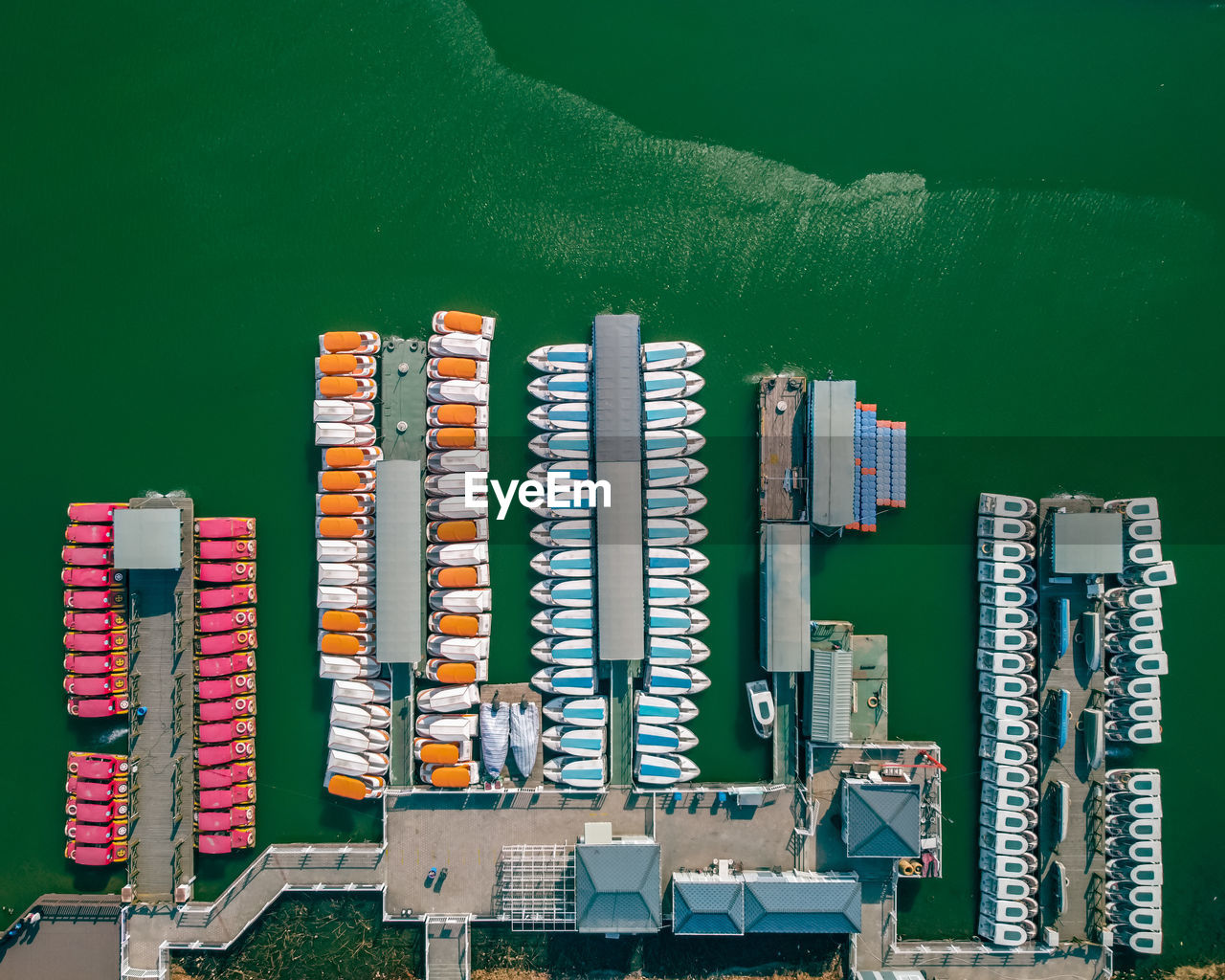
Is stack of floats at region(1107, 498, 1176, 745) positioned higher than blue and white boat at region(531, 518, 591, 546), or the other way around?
blue and white boat at region(531, 518, 591, 546)

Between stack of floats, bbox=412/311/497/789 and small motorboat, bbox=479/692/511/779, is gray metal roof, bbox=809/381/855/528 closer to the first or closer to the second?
stack of floats, bbox=412/311/497/789

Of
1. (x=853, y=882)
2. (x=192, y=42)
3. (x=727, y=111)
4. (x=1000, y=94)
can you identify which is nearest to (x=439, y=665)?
(x=853, y=882)

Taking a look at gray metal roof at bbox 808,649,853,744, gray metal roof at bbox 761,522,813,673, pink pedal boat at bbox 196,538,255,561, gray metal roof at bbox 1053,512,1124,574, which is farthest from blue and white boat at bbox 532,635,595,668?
gray metal roof at bbox 1053,512,1124,574

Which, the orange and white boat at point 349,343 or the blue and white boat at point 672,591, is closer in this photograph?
the blue and white boat at point 672,591

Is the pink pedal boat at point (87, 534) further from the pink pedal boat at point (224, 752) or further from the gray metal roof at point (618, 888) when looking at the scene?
the gray metal roof at point (618, 888)

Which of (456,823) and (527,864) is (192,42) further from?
(527,864)

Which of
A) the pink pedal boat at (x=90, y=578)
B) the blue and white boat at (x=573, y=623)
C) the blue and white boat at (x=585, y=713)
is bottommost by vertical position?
the blue and white boat at (x=585, y=713)

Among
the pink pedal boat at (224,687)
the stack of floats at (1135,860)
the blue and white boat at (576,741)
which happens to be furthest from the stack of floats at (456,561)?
the stack of floats at (1135,860)
